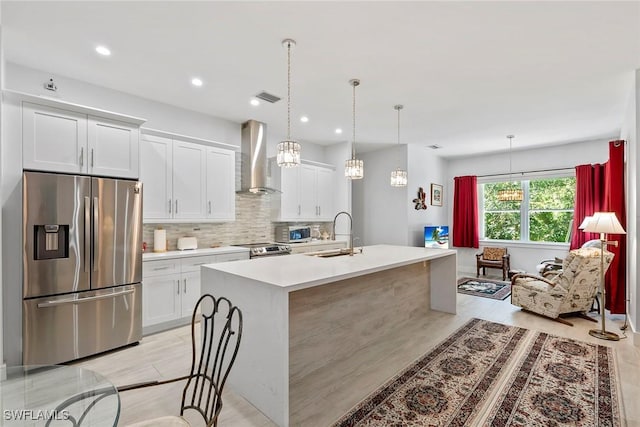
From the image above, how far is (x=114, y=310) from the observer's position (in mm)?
3014

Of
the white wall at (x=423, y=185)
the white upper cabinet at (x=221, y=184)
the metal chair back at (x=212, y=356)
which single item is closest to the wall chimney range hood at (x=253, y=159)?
the white upper cabinet at (x=221, y=184)

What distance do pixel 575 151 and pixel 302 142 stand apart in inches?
210

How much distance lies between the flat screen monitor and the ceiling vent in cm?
420

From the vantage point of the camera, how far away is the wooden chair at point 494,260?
6.30 m

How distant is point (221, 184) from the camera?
4410 mm

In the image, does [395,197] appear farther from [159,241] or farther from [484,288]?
[159,241]

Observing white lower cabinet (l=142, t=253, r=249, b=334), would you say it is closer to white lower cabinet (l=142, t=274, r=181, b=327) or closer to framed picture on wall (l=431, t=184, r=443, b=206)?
white lower cabinet (l=142, t=274, r=181, b=327)

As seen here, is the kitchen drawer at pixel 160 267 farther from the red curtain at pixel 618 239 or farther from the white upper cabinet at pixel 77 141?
the red curtain at pixel 618 239

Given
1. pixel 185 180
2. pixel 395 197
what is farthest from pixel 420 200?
pixel 185 180

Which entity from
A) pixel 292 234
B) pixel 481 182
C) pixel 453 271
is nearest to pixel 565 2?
pixel 453 271

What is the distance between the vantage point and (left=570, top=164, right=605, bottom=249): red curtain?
5430 mm

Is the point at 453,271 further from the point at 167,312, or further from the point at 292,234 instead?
the point at 167,312

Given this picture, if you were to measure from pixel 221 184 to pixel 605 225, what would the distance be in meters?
4.82

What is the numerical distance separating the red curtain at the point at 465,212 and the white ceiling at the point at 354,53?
2865mm
